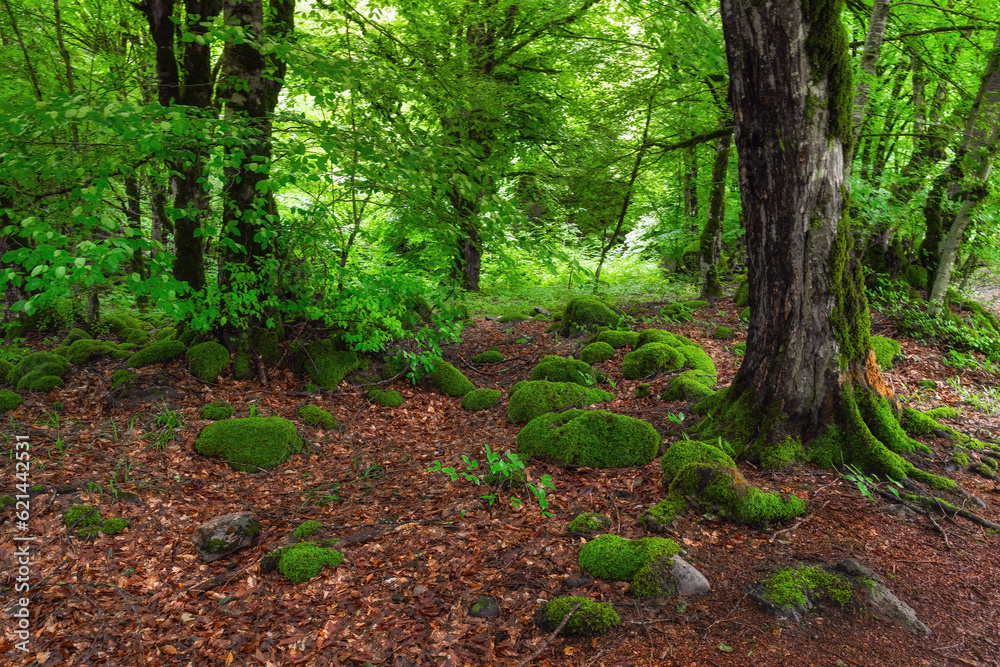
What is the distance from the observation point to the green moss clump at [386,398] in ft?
24.0

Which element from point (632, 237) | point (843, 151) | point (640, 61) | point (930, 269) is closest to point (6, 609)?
point (843, 151)

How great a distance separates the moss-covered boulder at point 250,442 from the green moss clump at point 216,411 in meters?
0.34

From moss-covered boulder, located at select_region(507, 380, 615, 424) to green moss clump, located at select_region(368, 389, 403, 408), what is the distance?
5.66 ft

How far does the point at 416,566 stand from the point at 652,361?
449 centimetres

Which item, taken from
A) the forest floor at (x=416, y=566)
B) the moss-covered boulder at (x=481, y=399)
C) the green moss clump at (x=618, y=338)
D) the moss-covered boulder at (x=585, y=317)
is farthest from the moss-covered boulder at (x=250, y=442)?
the moss-covered boulder at (x=585, y=317)

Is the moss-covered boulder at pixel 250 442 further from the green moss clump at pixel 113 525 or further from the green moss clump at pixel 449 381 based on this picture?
the green moss clump at pixel 449 381

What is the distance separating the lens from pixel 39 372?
649cm

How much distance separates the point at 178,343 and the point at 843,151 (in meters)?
7.93

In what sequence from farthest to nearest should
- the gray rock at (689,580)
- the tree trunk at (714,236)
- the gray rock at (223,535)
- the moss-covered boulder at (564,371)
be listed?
1. the tree trunk at (714,236)
2. the moss-covered boulder at (564,371)
3. the gray rock at (223,535)
4. the gray rock at (689,580)

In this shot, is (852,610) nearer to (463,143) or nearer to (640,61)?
(463,143)

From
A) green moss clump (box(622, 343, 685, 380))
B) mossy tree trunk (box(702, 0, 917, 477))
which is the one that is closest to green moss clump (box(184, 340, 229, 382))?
green moss clump (box(622, 343, 685, 380))

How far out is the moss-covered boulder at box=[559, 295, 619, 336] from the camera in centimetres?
977

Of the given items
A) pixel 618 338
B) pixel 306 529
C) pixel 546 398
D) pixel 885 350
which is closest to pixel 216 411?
pixel 306 529

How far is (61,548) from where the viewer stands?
3.81m
